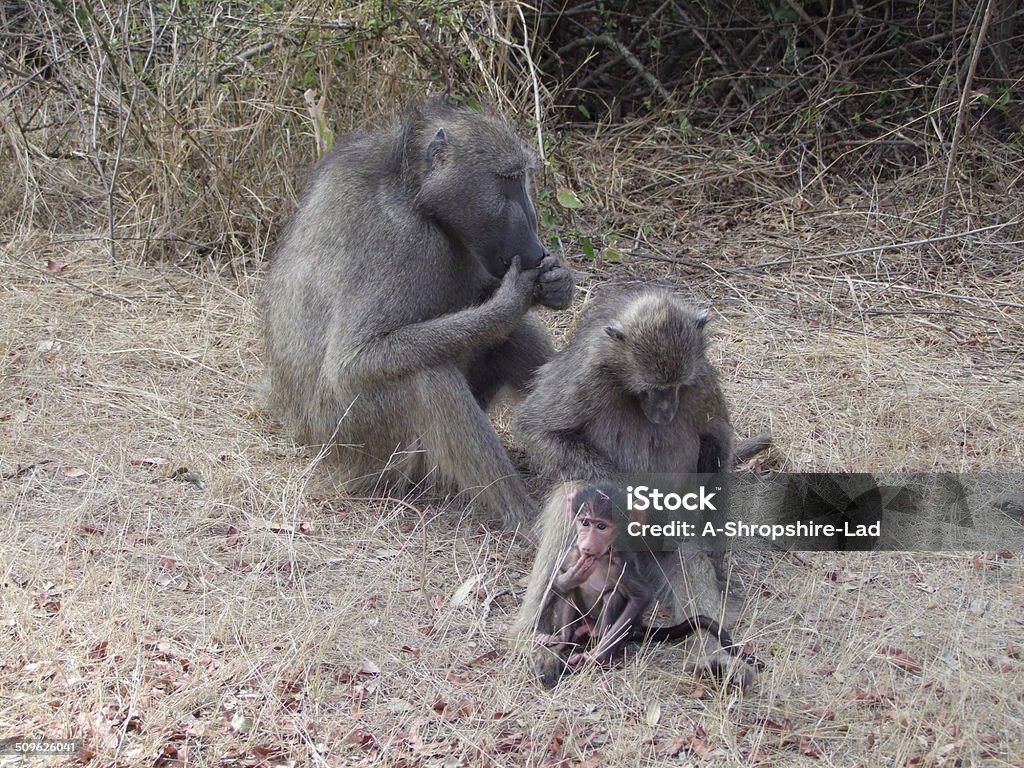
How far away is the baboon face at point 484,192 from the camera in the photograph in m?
4.01

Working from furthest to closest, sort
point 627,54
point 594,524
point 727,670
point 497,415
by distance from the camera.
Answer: point 627,54
point 497,415
point 594,524
point 727,670

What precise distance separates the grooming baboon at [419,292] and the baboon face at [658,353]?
545mm

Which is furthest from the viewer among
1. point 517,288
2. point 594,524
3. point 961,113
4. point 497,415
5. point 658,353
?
point 961,113

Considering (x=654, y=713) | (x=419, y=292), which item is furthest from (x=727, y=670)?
(x=419, y=292)

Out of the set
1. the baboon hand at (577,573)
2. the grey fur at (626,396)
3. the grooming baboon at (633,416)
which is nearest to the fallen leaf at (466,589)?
the grooming baboon at (633,416)

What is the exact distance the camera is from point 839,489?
4.18 m

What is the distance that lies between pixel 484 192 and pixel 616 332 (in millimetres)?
805

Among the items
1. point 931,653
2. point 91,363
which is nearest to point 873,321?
point 931,653

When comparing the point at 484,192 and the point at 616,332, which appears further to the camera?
the point at 484,192

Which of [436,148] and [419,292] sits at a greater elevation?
[436,148]

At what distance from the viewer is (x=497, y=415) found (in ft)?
16.2

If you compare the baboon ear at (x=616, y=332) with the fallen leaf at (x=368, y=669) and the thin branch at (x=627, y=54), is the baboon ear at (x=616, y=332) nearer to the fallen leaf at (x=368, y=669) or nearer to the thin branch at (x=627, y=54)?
the fallen leaf at (x=368, y=669)

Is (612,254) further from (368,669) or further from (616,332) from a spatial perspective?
(368,669)

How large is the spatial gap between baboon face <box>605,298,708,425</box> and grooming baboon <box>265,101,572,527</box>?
55 centimetres
